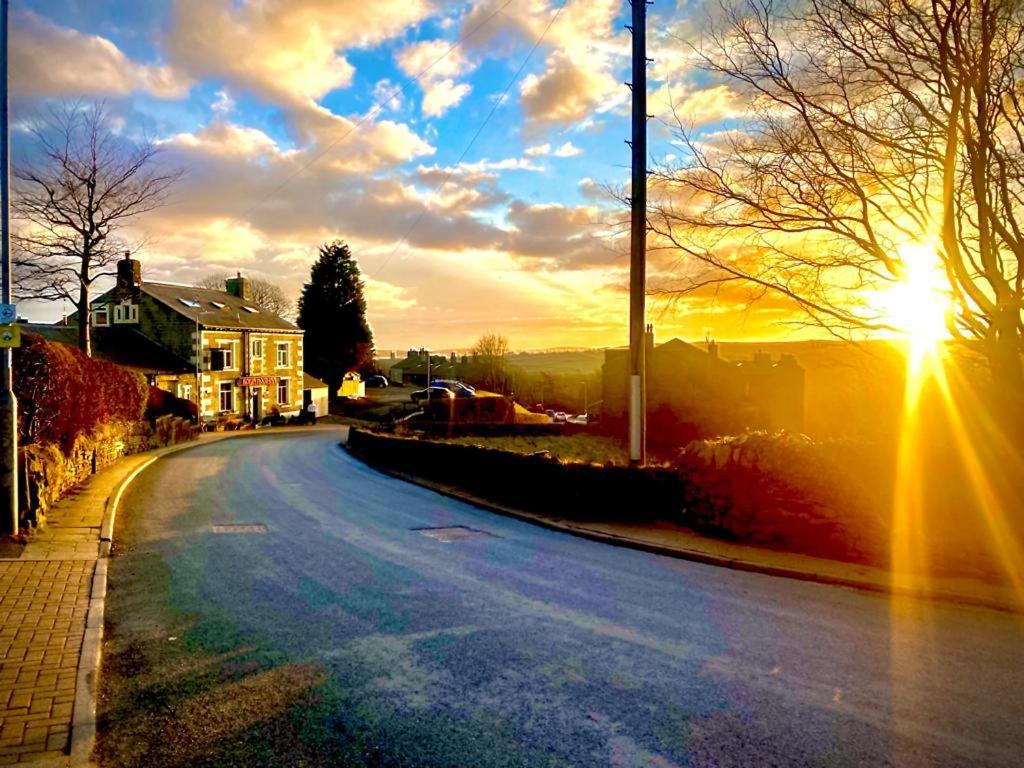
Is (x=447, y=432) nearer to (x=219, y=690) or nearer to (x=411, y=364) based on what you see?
(x=219, y=690)

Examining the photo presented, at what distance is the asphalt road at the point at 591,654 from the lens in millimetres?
4352

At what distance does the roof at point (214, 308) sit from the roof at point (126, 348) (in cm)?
295

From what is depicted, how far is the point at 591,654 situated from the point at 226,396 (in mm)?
46831

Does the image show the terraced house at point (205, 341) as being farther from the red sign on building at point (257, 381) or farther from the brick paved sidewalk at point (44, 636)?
the brick paved sidewalk at point (44, 636)

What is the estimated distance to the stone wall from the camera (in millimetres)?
10461

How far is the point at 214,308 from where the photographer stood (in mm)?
49500

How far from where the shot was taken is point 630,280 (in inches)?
480

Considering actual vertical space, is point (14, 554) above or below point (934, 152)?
below

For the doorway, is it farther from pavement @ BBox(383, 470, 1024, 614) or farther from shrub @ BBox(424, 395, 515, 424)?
pavement @ BBox(383, 470, 1024, 614)

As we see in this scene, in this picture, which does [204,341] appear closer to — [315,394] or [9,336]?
[315,394]

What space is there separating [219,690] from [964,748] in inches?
209

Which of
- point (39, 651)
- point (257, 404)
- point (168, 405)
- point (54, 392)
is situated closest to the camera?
point (39, 651)

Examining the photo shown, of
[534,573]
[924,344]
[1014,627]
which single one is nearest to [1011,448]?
[924,344]

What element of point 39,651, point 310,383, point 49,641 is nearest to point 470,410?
point 310,383
